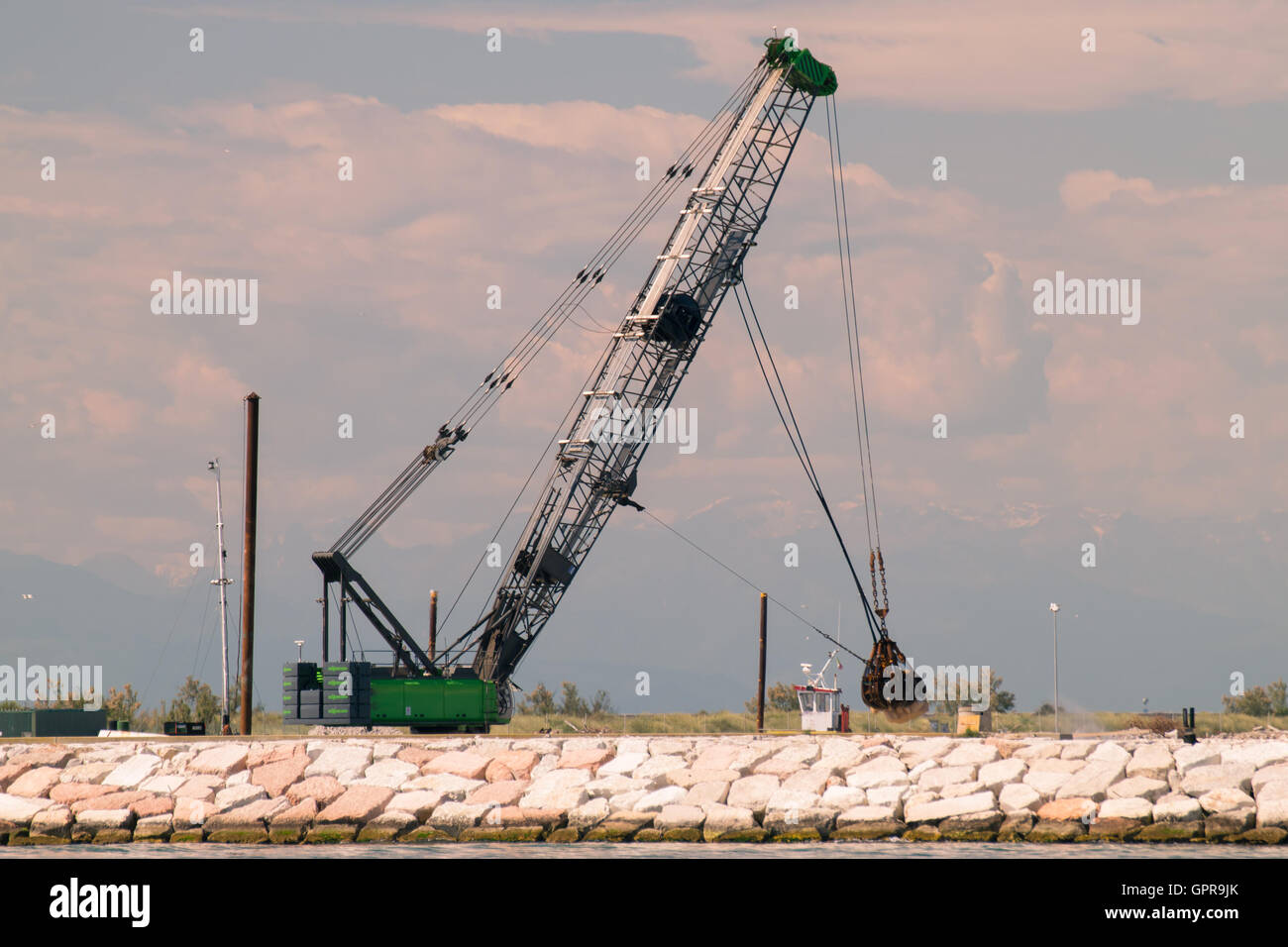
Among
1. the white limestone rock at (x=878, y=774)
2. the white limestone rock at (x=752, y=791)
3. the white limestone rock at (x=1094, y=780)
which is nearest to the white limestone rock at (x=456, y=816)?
the white limestone rock at (x=752, y=791)

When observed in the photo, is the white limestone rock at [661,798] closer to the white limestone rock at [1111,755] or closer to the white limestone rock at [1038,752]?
the white limestone rock at [1038,752]

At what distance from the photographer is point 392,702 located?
4816 centimetres

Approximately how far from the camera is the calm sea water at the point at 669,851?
112ft

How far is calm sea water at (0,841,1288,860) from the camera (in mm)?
34094

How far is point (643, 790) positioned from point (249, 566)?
45.6 ft

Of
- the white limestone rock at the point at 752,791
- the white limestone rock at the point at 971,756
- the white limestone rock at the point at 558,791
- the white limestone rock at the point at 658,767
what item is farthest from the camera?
the white limestone rock at the point at 971,756

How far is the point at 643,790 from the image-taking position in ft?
126

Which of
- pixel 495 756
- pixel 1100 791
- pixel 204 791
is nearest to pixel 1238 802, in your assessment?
pixel 1100 791

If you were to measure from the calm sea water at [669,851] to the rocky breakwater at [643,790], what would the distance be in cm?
72

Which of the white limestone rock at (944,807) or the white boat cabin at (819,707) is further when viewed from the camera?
the white boat cabin at (819,707)

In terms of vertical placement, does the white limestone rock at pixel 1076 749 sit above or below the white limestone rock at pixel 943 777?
above

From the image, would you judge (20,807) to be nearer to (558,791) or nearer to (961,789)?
(558,791)

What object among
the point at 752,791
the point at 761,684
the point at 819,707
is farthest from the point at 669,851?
the point at 761,684
